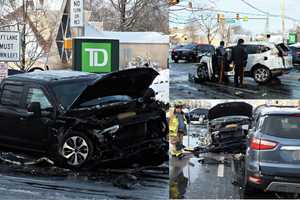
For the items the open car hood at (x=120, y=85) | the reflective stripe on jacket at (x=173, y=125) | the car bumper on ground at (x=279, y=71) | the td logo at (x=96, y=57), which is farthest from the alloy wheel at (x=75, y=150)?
the td logo at (x=96, y=57)

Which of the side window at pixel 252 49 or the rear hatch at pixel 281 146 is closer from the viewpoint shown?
the side window at pixel 252 49

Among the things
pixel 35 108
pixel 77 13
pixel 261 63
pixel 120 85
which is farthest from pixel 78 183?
pixel 77 13

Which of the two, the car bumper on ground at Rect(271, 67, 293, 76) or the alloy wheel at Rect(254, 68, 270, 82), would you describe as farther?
the car bumper on ground at Rect(271, 67, 293, 76)

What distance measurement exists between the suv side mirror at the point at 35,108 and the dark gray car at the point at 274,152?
3.73 metres

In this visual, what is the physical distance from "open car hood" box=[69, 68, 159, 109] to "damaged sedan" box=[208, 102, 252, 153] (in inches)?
83.3

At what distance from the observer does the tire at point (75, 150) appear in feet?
26.5

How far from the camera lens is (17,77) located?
920cm

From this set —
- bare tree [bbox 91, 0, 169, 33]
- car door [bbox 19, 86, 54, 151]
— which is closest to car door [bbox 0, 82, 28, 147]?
car door [bbox 19, 86, 54, 151]

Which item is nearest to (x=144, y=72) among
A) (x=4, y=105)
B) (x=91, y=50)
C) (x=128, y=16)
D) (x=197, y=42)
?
(x=4, y=105)

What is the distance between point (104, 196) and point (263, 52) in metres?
2.84

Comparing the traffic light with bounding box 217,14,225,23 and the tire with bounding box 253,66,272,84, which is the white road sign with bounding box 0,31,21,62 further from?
the traffic light with bounding box 217,14,225,23

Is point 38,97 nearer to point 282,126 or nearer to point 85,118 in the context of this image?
point 85,118

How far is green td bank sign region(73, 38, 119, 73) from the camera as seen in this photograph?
13445mm

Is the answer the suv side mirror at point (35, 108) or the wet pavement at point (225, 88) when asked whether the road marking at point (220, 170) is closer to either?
the wet pavement at point (225, 88)
